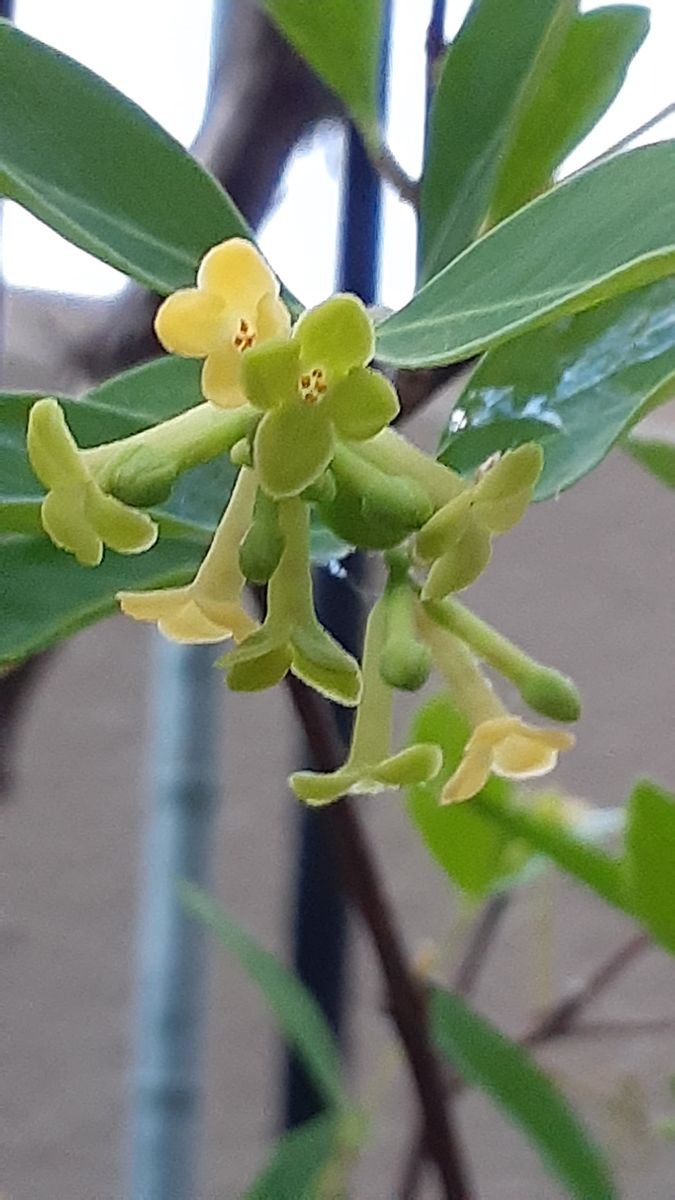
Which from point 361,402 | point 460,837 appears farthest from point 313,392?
point 460,837

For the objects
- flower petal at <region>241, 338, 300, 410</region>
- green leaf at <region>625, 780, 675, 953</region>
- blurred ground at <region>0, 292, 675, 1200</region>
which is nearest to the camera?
flower petal at <region>241, 338, 300, 410</region>

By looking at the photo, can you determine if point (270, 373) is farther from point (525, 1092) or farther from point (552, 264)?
point (525, 1092)

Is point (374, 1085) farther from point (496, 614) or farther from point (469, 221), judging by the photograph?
point (469, 221)

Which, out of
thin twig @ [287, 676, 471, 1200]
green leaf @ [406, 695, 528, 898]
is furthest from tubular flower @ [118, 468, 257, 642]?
green leaf @ [406, 695, 528, 898]

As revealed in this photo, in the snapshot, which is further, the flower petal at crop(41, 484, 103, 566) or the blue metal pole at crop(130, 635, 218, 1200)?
the blue metal pole at crop(130, 635, 218, 1200)

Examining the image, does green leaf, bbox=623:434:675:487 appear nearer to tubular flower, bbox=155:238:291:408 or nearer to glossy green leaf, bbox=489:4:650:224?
glossy green leaf, bbox=489:4:650:224

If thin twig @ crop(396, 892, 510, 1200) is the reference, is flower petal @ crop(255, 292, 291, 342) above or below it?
above

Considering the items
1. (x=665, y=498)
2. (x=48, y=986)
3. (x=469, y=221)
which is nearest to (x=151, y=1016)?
(x=48, y=986)
